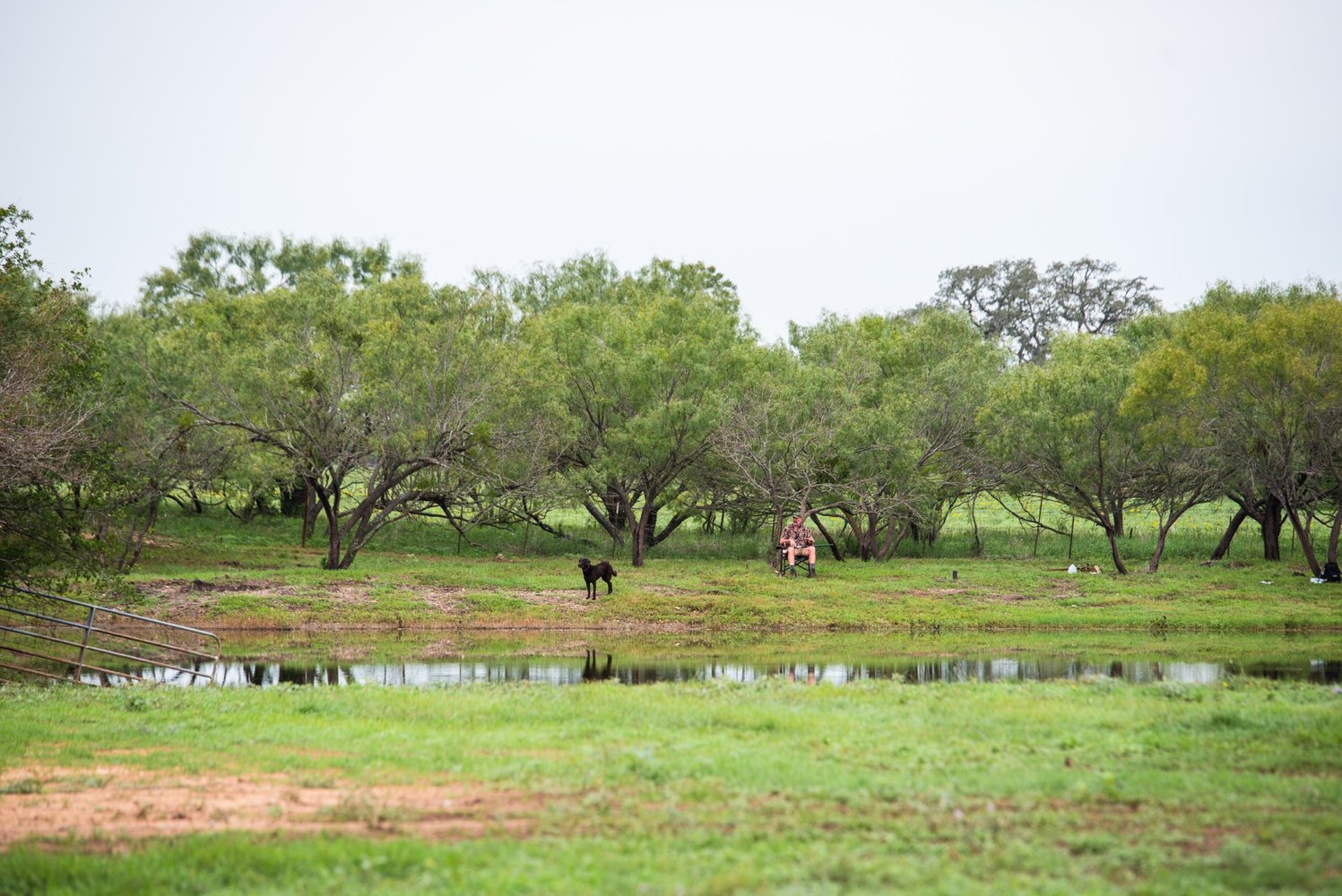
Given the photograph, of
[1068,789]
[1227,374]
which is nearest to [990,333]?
[1227,374]

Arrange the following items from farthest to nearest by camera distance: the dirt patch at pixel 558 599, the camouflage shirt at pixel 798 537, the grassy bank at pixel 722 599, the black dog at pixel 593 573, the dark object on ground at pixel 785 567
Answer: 1. the camouflage shirt at pixel 798 537
2. the dark object on ground at pixel 785 567
3. the black dog at pixel 593 573
4. the dirt patch at pixel 558 599
5. the grassy bank at pixel 722 599

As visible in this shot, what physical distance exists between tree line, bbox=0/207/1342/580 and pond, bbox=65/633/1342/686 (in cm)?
855

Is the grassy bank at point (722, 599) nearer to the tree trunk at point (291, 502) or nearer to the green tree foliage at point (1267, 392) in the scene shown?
the green tree foliage at point (1267, 392)

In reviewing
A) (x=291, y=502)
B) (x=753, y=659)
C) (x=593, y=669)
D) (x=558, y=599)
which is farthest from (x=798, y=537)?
(x=291, y=502)

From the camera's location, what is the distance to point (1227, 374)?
36.8 metres

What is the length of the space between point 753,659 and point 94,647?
1227cm

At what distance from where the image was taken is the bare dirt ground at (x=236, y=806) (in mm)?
9211

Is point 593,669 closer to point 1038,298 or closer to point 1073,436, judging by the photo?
point 1073,436

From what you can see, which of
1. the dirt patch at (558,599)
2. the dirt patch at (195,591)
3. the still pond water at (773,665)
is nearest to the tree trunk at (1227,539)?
the still pond water at (773,665)

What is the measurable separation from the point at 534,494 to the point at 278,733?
27.6 metres

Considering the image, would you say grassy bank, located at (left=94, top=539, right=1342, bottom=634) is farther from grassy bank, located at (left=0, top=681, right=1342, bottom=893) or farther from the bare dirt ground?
the bare dirt ground

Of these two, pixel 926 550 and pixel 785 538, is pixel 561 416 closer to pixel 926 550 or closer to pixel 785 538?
pixel 785 538

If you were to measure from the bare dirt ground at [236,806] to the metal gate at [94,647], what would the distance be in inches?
279

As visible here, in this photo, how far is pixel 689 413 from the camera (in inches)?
1587
